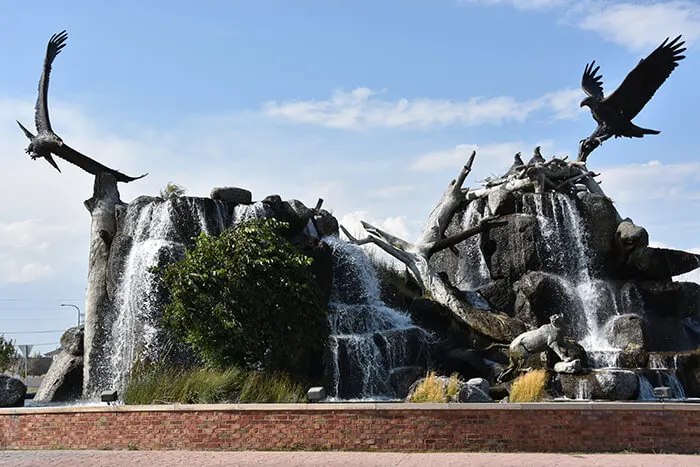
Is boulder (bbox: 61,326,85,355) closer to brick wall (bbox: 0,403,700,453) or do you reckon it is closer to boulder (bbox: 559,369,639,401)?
brick wall (bbox: 0,403,700,453)

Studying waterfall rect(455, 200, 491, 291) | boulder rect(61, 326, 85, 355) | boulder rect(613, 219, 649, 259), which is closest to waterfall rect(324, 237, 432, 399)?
waterfall rect(455, 200, 491, 291)

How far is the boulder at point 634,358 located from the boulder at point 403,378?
20.0 ft

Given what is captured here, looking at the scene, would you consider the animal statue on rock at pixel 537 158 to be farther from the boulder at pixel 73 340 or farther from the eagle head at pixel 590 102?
the boulder at pixel 73 340

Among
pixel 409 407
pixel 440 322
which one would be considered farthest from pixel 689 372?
A: pixel 409 407

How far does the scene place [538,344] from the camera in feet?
77.7

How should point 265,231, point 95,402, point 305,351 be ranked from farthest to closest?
point 95,402, point 305,351, point 265,231

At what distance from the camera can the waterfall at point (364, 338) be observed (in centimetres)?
2481

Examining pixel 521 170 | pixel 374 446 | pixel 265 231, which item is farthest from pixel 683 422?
pixel 521 170

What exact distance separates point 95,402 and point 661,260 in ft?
66.7

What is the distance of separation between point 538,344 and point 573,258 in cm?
1014

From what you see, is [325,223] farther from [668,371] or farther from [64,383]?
[668,371]

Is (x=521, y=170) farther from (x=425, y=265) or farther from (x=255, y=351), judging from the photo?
Answer: (x=255, y=351)

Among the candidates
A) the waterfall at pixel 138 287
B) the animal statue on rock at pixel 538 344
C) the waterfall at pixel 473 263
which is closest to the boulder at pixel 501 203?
the waterfall at pixel 473 263

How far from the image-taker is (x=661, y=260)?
31.9 m
